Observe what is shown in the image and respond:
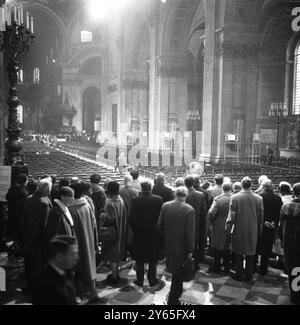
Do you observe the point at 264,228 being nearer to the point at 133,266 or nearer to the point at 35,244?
the point at 133,266

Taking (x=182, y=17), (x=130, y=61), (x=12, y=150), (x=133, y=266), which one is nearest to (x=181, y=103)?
(x=182, y=17)

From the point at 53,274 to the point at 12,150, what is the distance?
7285 millimetres

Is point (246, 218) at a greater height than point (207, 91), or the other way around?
point (207, 91)

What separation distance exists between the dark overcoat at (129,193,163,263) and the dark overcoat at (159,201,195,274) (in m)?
0.61

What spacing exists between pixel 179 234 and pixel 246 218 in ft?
5.13

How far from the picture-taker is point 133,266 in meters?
7.47

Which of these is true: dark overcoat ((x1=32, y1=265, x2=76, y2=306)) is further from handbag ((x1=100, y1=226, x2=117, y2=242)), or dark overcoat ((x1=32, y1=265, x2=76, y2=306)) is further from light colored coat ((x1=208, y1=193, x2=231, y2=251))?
light colored coat ((x1=208, y1=193, x2=231, y2=251))

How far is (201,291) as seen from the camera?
6180mm

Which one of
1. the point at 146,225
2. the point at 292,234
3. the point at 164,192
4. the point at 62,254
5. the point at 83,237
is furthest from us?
the point at 164,192

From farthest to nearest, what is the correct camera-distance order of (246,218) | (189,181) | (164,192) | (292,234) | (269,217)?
(164,192) → (269,217) → (189,181) → (246,218) → (292,234)

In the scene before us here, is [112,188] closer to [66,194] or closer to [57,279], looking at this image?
[66,194]

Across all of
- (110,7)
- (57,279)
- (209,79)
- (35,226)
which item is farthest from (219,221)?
(110,7)

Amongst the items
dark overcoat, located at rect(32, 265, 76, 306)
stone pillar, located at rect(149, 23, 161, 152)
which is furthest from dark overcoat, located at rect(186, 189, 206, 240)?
stone pillar, located at rect(149, 23, 161, 152)

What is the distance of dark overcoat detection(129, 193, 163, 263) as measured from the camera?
615cm
